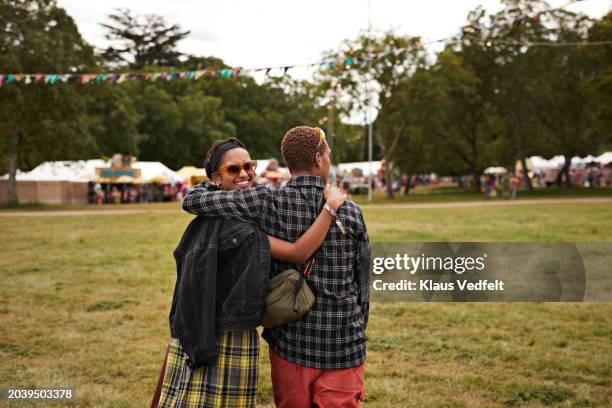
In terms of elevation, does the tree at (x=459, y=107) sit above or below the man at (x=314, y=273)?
above

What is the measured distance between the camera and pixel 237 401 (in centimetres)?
259

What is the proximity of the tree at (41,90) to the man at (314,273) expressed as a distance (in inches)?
1126

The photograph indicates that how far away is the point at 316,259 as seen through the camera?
2641 millimetres

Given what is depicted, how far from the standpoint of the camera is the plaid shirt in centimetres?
259

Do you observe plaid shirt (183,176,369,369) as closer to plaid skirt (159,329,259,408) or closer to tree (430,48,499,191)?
plaid skirt (159,329,259,408)

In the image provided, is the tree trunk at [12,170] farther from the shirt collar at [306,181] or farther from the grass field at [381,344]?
the shirt collar at [306,181]

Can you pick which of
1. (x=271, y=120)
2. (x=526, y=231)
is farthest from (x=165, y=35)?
(x=526, y=231)

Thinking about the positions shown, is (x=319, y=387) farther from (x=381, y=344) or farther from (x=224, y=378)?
(x=381, y=344)

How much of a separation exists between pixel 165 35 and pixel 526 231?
56.3 metres

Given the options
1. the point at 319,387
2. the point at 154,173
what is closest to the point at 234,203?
the point at 319,387

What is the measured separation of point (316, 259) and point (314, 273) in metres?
0.06

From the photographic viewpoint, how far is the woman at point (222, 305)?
2500 millimetres

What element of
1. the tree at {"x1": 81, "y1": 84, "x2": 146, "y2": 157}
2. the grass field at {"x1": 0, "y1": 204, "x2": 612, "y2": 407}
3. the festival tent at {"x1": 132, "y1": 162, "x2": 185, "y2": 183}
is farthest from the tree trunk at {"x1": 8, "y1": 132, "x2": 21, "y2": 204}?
the grass field at {"x1": 0, "y1": 204, "x2": 612, "y2": 407}

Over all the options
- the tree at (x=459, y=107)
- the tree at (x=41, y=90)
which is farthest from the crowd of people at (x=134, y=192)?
the tree at (x=459, y=107)
